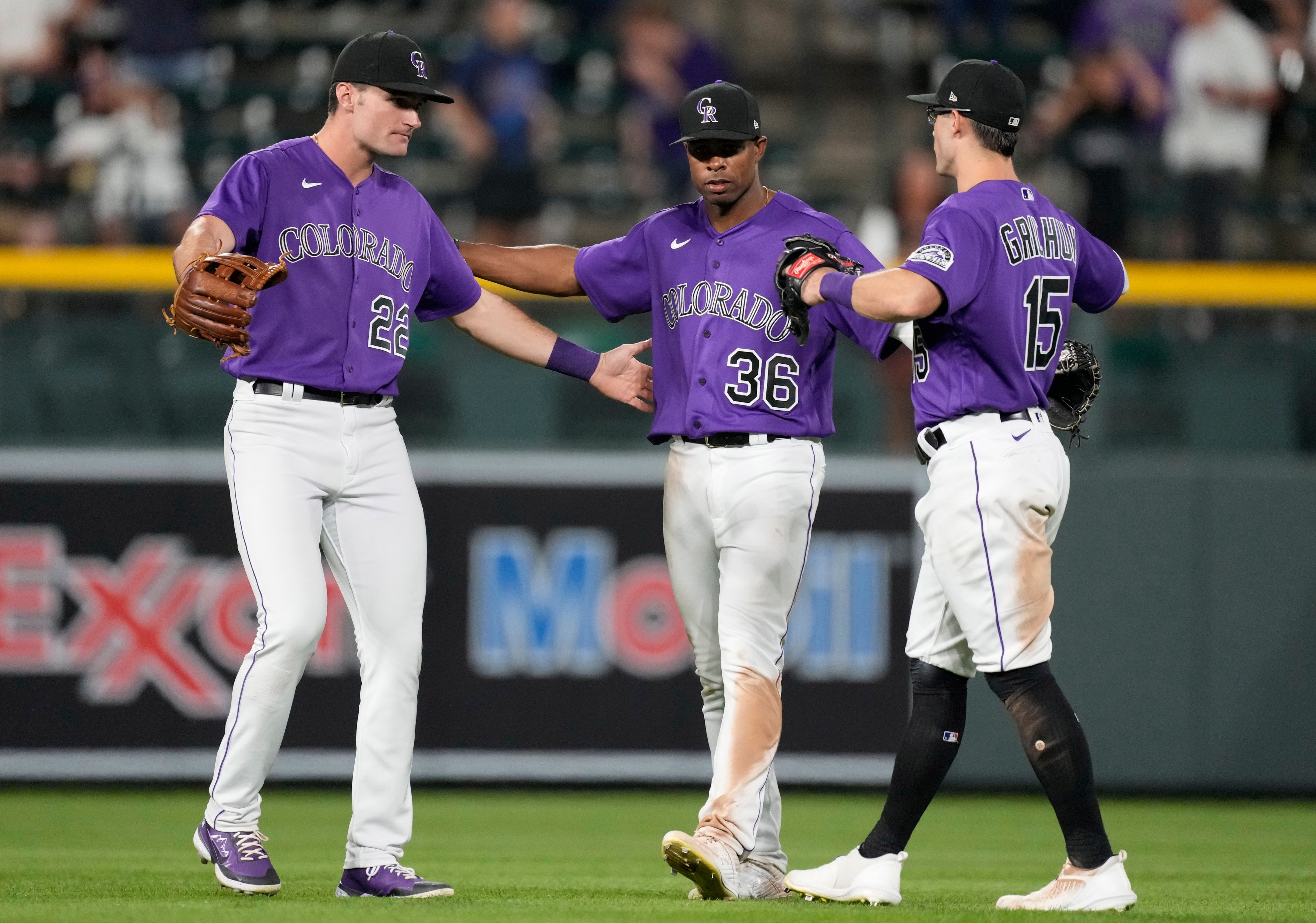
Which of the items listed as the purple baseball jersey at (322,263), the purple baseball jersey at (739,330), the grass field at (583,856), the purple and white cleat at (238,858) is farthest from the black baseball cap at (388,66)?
the grass field at (583,856)

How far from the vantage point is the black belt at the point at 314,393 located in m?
4.55

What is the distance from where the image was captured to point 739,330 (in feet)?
16.0

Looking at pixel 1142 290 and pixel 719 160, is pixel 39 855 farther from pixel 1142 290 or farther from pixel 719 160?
pixel 1142 290

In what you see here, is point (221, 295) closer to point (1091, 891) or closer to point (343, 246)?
point (343, 246)

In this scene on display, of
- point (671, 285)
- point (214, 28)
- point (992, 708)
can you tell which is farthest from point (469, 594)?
point (214, 28)

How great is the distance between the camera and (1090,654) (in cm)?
820

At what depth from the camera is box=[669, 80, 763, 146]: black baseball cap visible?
4793mm

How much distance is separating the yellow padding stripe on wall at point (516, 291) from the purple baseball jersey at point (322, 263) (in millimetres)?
3327

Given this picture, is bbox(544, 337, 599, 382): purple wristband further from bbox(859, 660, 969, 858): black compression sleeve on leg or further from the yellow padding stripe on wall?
the yellow padding stripe on wall

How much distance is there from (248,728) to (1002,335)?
2183 mm

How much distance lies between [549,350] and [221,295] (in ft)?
3.81

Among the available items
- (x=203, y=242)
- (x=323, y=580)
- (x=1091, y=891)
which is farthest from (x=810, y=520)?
(x=203, y=242)

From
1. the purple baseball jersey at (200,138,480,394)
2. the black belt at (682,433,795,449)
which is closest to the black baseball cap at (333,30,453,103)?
the purple baseball jersey at (200,138,480,394)

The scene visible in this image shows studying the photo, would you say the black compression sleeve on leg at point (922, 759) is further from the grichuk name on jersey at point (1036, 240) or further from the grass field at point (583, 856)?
the grichuk name on jersey at point (1036, 240)
